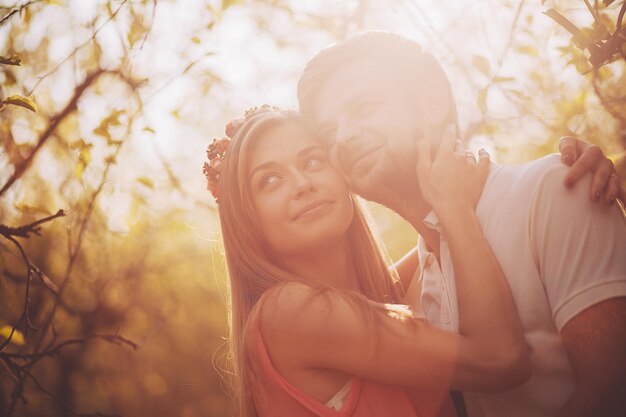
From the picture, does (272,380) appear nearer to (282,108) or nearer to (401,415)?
(401,415)

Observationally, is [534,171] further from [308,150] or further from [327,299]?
[308,150]

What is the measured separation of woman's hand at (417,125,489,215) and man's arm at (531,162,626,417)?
1.20ft

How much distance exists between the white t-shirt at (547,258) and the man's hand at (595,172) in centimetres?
3

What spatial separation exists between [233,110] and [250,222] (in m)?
2.32

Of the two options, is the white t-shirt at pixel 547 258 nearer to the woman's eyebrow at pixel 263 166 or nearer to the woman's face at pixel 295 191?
the woman's face at pixel 295 191

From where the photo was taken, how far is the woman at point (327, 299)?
1.79 m

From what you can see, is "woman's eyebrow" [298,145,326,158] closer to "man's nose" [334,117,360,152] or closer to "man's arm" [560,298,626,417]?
"man's nose" [334,117,360,152]

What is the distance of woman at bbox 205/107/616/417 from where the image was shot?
1789mm

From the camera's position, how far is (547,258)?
1638mm

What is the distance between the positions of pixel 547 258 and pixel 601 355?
0.30 m

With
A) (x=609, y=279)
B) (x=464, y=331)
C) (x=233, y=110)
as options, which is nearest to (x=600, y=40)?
(x=609, y=279)

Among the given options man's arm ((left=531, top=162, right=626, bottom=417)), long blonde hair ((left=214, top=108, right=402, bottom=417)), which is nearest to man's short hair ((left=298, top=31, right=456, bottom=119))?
long blonde hair ((left=214, top=108, right=402, bottom=417))

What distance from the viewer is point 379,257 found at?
2.84 meters

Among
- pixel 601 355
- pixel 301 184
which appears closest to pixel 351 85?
pixel 301 184
